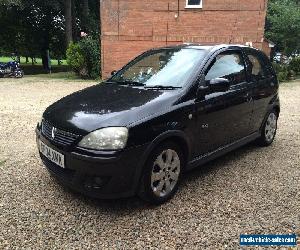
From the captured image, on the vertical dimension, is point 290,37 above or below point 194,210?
above

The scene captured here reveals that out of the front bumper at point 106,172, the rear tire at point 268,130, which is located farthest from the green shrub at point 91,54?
the front bumper at point 106,172

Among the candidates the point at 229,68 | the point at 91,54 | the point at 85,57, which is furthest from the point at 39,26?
the point at 229,68

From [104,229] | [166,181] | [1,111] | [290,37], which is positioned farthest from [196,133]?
[290,37]

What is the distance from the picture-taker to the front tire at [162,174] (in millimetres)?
3520

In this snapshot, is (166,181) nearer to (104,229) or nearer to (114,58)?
(104,229)

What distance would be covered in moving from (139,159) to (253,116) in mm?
2560

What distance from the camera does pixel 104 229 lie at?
3.31 m

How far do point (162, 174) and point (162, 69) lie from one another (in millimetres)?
1467

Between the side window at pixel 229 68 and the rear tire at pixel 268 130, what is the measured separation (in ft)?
3.95

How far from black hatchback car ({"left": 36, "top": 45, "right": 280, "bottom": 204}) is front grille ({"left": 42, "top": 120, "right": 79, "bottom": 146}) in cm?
1

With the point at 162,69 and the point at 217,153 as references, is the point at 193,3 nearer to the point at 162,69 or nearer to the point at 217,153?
the point at 162,69

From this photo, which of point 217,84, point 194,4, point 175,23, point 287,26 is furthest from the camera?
point 287,26

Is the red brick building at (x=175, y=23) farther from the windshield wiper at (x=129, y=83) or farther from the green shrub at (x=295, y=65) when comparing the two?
the windshield wiper at (x=129, y=83)

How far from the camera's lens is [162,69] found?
4.42 m
